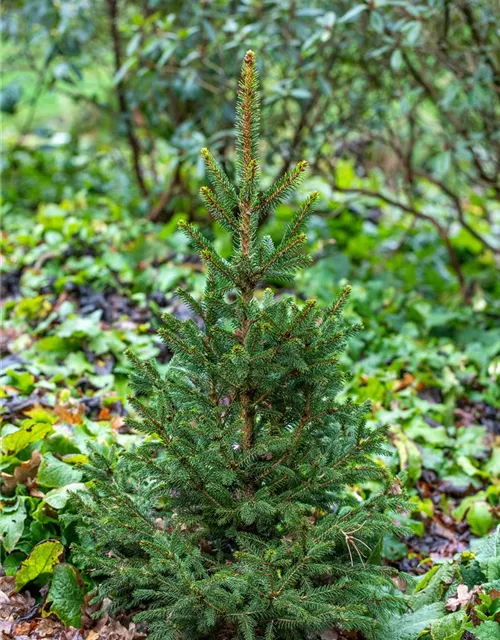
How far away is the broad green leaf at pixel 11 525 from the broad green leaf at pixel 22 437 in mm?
226

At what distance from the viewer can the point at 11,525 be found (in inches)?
98.3

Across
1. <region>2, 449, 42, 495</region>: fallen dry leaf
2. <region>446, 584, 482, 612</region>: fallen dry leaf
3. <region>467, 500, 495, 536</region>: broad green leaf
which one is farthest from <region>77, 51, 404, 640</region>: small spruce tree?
<region>467, 500, 495, 536</region>: broad green leaf

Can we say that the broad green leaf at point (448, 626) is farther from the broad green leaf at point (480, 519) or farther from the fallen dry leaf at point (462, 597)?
the broad green leaf at point (480, 519)

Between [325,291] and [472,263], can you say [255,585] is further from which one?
[472,263]

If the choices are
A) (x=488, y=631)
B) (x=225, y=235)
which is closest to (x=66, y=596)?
(x=488, y=631)

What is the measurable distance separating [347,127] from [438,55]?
86 centimetres

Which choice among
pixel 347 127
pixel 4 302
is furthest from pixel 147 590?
pixel 347 127

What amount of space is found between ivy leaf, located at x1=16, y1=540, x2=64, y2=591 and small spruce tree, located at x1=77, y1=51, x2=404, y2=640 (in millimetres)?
194

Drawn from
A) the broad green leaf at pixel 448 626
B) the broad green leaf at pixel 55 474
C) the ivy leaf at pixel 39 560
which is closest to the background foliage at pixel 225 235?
the broad green leaf at pixel 55 474

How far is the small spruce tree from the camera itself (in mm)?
1974

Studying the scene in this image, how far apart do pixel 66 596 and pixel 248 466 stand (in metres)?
0.76

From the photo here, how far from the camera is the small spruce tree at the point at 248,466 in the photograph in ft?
6.48

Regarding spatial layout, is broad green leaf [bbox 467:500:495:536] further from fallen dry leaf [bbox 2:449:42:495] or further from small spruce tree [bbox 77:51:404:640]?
fallen dry leaf [bbox 2:449:42:495]

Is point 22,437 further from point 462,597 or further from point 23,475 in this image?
point 462,597
